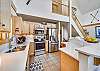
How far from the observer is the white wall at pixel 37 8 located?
6238 millimetres

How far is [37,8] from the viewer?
23.6ft

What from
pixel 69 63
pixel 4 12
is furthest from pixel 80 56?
pixel 4 12

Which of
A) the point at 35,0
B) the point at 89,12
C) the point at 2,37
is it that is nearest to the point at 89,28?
the point at 89,12

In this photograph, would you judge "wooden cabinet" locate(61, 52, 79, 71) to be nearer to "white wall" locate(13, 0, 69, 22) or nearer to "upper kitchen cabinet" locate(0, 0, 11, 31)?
"upper kitchen cabinet" locate(0, 0, 11, 31)

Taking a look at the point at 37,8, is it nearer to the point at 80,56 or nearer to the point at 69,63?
the point at 69,63

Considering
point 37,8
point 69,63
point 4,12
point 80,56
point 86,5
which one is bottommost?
point 69,63

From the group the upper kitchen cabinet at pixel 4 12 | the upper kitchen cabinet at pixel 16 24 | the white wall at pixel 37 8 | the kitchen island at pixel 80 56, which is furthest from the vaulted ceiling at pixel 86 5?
the kitchen island at pixel 80 56

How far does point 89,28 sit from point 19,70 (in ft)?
34.5

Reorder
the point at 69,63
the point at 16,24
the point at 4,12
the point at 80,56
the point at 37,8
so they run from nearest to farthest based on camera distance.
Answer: the point at 80,56 → the point at 69,63 → the point at 4,12 → the point at 16,24 → the point at 37,8

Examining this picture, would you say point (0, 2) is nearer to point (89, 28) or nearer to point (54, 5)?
point (54, 5)

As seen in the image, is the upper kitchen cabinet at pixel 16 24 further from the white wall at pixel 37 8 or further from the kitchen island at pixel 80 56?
the kitchen island at pixel 80 56

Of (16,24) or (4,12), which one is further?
(16,24)

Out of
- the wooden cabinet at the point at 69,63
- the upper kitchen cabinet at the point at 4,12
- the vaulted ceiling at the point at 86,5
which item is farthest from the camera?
the vaulted ceiling at the point at 86,5

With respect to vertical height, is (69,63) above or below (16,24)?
below
